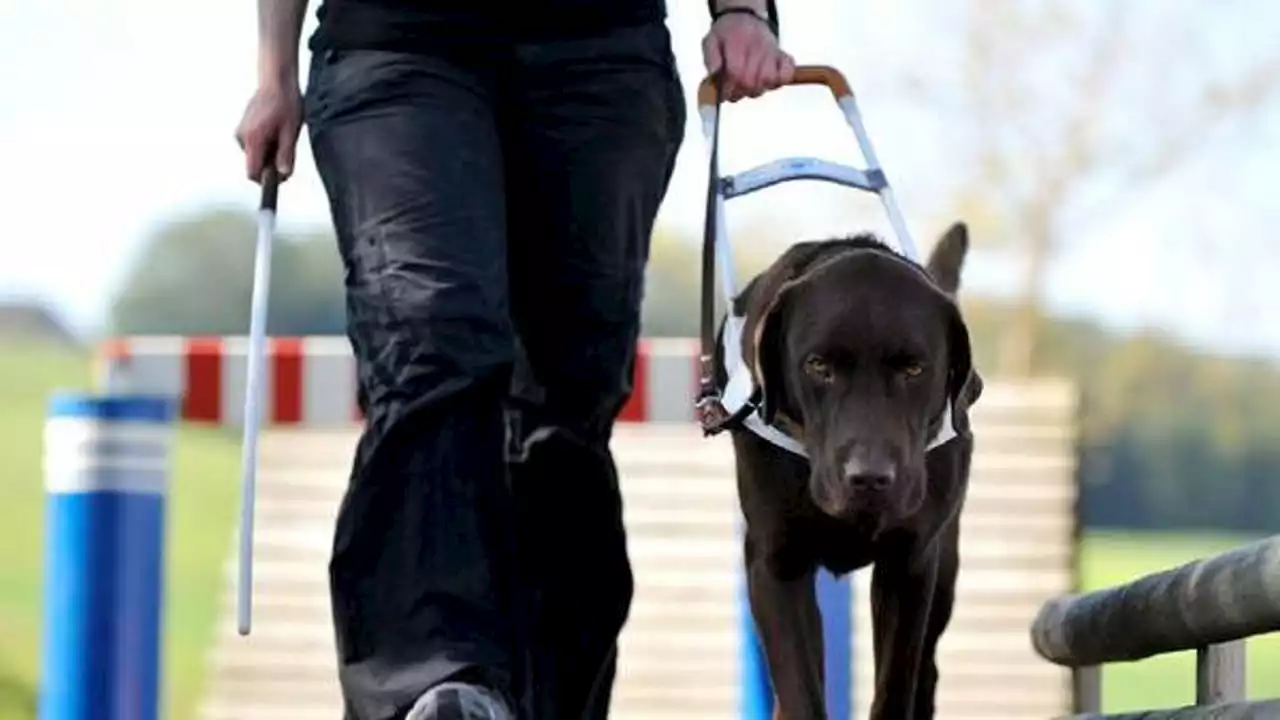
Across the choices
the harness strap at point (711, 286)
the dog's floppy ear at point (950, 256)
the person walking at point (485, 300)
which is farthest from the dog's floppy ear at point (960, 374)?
the dog's floppy ear at point (950, 256)

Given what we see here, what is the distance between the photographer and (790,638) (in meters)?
3.60

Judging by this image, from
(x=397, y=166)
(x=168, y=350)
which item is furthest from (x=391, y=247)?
(x=168, y=350)

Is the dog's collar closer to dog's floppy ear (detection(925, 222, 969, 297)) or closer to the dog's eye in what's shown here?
the dog's eye

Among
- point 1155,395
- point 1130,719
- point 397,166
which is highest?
point 397,166

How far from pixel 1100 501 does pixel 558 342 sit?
203 inches

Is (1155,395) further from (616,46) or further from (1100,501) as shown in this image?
(616,46)

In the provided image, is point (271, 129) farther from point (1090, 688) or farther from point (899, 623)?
point (1090, 688)

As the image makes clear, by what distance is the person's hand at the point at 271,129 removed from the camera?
3.34 m

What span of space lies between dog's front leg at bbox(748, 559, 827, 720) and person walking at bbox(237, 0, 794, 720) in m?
0.23

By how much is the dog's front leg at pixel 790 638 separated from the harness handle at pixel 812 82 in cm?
68

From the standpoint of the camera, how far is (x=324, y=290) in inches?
369

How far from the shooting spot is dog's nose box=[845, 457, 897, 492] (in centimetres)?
326

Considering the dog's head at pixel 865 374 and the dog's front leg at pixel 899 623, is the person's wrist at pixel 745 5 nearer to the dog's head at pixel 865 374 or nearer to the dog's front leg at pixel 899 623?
the dog's head at pixel 865 374

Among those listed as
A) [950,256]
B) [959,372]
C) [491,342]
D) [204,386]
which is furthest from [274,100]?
[204,386]
